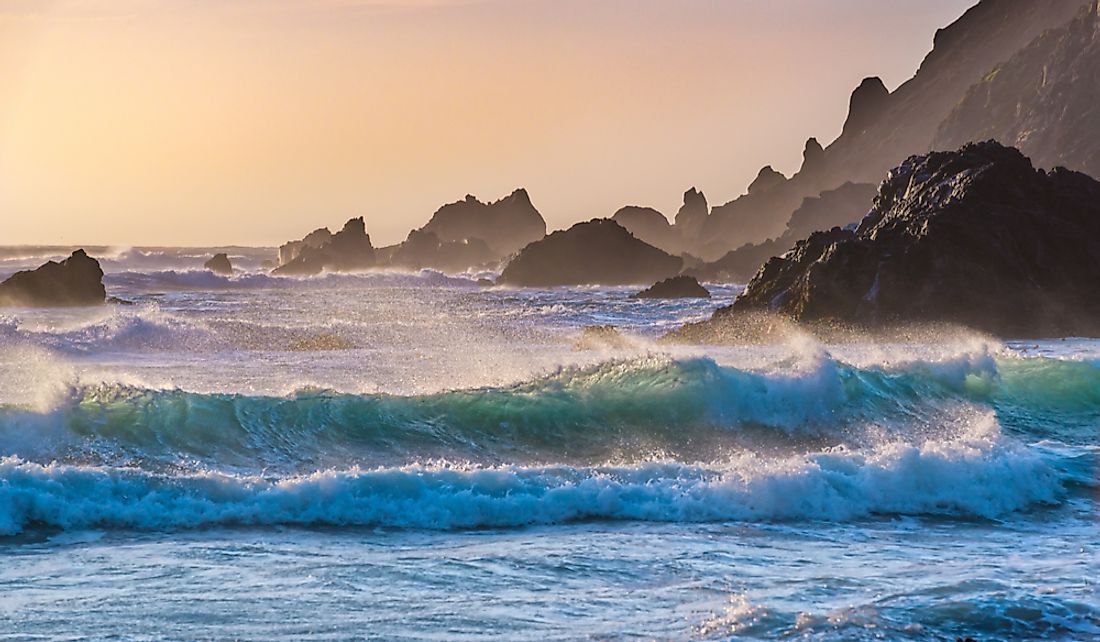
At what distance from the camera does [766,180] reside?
171m

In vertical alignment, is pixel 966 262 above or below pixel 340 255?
below

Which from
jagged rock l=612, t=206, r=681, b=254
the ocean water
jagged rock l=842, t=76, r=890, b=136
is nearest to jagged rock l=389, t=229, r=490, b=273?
jagged rock l=612, t=206, r=681, b=254

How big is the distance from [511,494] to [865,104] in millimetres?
161173

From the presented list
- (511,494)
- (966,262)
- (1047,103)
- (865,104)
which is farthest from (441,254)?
(511,494)

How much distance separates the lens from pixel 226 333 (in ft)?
129

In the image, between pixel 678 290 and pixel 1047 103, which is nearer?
pixel 678 290

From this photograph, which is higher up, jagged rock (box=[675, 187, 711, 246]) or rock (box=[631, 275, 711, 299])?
jagged rock (box=[675, 187, 711, 246])

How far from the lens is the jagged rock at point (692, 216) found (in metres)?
170

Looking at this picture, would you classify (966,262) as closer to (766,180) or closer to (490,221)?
(490,221)

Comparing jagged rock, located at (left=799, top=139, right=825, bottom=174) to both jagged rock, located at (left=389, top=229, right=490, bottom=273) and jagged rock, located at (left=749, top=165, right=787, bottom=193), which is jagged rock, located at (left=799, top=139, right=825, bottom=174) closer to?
jagged rock, located at (left=749, top=165, right=787, bottom=193)

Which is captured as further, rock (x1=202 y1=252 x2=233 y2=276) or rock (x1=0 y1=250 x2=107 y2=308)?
rock (x1=202 y1=252 x2=233 y2=276)

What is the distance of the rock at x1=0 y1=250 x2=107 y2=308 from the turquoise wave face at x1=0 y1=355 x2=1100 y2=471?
37.8 metres

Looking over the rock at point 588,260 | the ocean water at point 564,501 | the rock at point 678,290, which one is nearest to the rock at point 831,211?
the rock at point 588,260

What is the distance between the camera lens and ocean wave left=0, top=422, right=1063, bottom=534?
13367 mm
